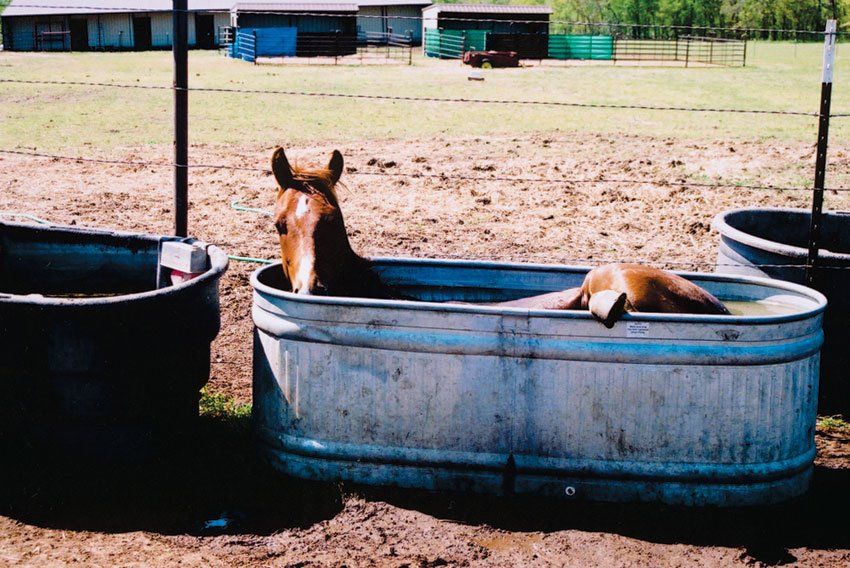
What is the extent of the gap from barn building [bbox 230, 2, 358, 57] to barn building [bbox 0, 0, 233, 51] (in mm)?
2337

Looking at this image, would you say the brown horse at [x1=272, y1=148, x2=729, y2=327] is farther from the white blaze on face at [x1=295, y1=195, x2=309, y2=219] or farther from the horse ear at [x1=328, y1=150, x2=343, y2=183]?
the horse ear at [x1=328, y1=150, x2=343, y2=183]

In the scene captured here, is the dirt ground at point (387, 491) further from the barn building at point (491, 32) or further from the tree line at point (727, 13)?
the tree line at point (727, 13)

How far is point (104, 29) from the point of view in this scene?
4847cm

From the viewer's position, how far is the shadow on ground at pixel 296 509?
12.6 feet

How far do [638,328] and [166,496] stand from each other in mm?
2124

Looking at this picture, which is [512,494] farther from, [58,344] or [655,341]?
[58,344]

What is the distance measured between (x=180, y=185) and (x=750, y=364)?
330 cm

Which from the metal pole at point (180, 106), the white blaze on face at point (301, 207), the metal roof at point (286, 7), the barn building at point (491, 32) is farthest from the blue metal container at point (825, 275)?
the metal roof at point (286, 7)

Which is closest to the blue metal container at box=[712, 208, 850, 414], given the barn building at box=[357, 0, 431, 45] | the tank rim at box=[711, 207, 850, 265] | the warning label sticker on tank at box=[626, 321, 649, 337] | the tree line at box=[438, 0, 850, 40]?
the tank rim at box=[711, 207, 850, 265]

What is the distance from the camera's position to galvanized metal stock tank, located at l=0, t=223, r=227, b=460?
394cm

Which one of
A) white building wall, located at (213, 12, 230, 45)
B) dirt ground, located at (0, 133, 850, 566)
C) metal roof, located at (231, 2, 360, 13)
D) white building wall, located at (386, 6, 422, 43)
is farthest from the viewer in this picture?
white building wall, located at (386, 6, 422, 43)

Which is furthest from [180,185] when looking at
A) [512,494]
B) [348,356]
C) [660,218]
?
[660,218]

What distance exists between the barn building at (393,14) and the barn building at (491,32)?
10.8 ft

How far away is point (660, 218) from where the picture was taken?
9.52 metres
